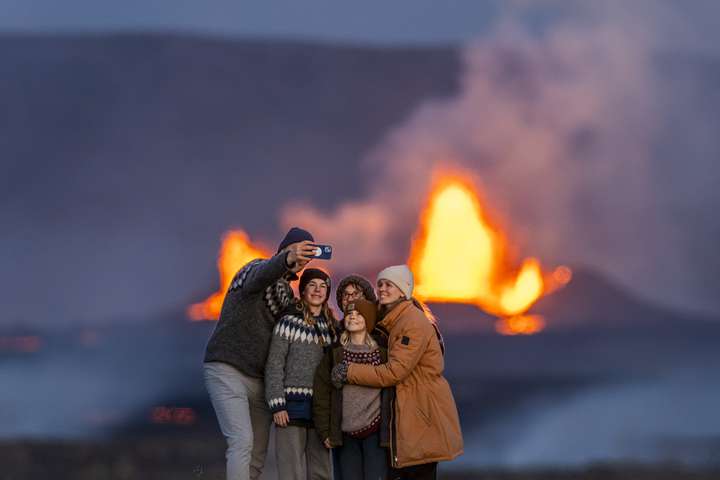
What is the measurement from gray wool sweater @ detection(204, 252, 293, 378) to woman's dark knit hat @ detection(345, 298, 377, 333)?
18.8 inches

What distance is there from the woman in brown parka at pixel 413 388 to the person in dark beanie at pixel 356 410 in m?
0.08

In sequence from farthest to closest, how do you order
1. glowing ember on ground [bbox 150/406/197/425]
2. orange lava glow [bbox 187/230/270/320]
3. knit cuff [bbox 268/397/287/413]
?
glowing ember on ground [bbox 150/406/197/425]
orange lava glow [bbox 187/230/270/320]
knit cuff [bbox 268/397/287/413]

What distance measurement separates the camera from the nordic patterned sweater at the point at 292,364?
8812 mm

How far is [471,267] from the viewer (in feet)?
84.9

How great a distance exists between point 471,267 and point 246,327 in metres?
17.1

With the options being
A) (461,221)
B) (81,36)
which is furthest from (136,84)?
(461,221)

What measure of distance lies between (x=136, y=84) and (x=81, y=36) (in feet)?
5.22

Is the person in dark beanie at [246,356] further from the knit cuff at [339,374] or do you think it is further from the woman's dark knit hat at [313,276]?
the knit cuff at [339,374]

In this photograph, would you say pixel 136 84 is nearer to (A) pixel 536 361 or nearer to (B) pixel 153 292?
(B) pixel 153 292

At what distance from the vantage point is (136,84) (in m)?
32.6

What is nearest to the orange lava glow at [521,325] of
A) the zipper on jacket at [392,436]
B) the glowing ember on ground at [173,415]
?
the glowing ember on ground at [173,415]

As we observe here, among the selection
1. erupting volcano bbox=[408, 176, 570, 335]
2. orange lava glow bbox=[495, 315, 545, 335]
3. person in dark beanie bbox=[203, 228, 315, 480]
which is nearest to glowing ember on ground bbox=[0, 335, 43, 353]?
erupting volcano bbox=[408, 176, 570, 335]

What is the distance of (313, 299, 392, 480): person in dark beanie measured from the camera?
28.6 ft

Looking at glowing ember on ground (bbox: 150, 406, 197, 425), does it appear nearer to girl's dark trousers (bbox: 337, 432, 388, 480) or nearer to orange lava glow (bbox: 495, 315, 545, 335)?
orange lava glow (bbox: 495, 315, 545, 335)
